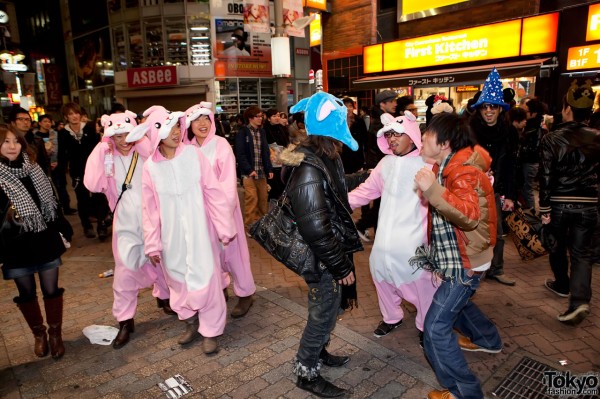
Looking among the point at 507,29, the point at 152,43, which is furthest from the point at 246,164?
the point at 152,43

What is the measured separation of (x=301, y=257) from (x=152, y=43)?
2187 centimetres

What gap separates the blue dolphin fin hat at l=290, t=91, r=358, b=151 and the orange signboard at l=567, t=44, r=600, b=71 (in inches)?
347

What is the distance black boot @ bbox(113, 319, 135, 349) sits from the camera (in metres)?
3.73

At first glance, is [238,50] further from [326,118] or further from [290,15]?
[326,118]

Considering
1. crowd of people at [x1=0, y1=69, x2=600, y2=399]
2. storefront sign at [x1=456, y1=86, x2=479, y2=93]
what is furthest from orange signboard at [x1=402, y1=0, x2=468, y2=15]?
crowd of people at [x1=0, y1=69, x2=600, y2=399]

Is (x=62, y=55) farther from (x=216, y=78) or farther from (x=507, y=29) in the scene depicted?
(x=507, y=29)

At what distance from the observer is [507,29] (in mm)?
10180

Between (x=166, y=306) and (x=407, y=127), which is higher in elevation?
(x=407, y=127)

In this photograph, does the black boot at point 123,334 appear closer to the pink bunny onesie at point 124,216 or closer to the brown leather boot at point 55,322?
the pink bunny onesie at point 124,216

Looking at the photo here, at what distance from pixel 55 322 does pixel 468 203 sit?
3.48m

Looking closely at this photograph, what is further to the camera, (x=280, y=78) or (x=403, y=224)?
(x=280, y=78)

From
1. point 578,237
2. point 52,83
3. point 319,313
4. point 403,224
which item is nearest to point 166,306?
point 319,313

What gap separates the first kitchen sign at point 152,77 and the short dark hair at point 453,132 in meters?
20.1

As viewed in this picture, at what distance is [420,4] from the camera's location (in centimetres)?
1228
